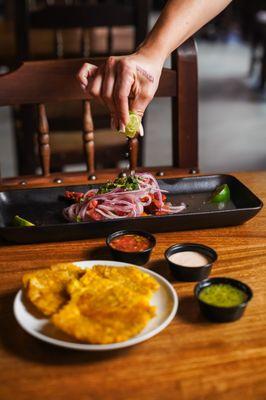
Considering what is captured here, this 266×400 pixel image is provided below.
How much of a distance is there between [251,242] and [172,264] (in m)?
0.26

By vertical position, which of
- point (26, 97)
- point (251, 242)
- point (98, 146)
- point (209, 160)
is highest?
point (26, 97)

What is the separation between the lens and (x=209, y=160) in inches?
181

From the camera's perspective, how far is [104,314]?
95cm

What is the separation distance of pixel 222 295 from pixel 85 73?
705mm

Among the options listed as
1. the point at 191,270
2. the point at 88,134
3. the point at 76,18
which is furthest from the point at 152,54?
the point at 76,18

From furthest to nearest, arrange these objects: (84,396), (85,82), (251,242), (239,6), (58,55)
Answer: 1. (239,6)
2. (58,55)
3. (85,82)
4. (251,242)
5. (84,396)

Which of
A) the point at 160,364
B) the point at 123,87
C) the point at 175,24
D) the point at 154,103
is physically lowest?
the point at 154,103

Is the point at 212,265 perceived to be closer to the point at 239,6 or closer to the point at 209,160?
the point at 209,160

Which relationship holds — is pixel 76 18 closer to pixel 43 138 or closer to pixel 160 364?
pixel 43 138

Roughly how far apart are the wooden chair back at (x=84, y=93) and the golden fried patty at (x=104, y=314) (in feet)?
2.53

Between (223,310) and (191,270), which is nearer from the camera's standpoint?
(223,310)

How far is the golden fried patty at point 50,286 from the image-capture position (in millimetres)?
984

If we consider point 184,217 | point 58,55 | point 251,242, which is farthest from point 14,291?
point 58,55

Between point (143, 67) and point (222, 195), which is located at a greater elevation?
point (143, 67)
